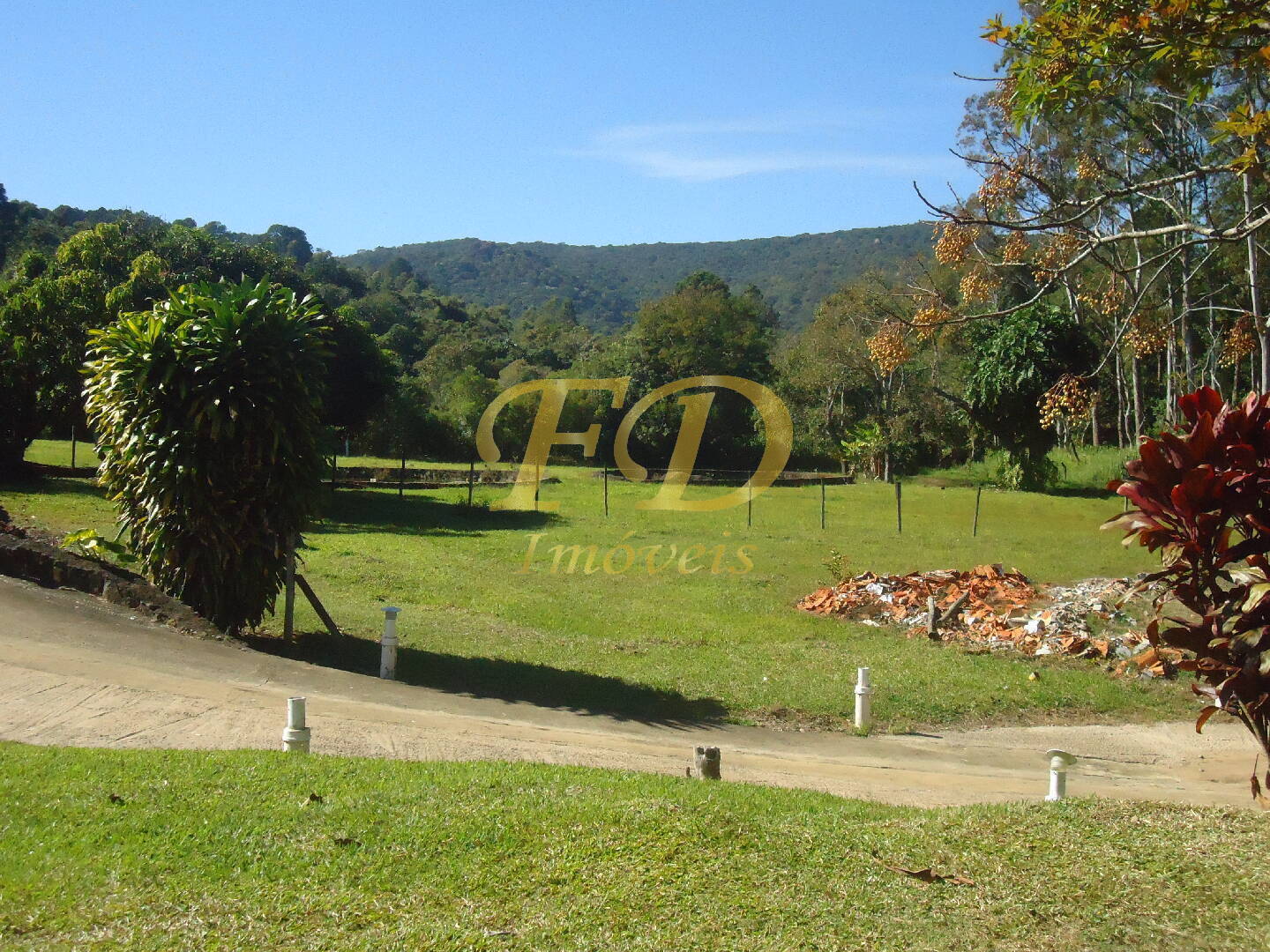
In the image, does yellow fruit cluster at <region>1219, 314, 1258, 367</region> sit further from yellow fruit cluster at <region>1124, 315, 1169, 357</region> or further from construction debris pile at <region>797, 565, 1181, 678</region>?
construction debris pile at <region>797, 565, 1181, 678</region>

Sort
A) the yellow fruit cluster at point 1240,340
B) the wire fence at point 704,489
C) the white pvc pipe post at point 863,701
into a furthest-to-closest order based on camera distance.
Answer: the wire fence at point 704,489 < the white pvc pipe post at point 863,701 < the yellow fruit cluster at point 1240,340

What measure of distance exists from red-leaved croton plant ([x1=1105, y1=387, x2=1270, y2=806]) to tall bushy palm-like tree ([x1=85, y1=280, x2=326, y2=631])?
10.3 meters

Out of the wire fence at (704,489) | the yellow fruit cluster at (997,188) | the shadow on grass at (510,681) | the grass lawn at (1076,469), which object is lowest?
the shadow on grass at (510,681)

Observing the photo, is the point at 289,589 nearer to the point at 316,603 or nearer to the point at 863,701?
the point at 316,603

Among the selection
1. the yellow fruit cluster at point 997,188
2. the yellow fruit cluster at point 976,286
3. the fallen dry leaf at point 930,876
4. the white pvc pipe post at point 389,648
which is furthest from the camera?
the white pvc pipe post at point 389,648

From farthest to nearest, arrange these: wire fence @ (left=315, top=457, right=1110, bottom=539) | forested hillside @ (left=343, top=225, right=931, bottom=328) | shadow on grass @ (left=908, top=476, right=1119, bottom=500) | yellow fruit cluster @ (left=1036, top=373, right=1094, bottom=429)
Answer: forested hillside @ (left=343, top=225, right=931, bottom=328)
shadow on grass @ (left=908, top=476, right=1119, bottom=500)
wire fence @ (left=315, top=457, right=1110, bottom=539)
yellow fruit cluster @ (left=1036, top=373, right=1094, bottom=429)

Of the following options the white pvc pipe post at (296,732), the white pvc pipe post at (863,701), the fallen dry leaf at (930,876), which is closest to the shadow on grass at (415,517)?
the white pvc pipe post at (863,701)

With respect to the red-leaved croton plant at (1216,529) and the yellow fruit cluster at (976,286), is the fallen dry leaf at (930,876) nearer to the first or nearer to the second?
the red-leaved croton plant at (1216,529)

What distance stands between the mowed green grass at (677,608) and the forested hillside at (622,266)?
105 meters

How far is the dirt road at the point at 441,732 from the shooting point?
901 cm

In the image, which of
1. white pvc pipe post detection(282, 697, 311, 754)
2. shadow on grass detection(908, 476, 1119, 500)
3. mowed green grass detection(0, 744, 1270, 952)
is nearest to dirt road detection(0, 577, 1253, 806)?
white pvc pipe post detection(282, 697, 311, 754)

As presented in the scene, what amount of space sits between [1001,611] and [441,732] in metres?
10.6

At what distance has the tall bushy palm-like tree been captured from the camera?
1280 cm

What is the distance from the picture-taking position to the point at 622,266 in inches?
7185
